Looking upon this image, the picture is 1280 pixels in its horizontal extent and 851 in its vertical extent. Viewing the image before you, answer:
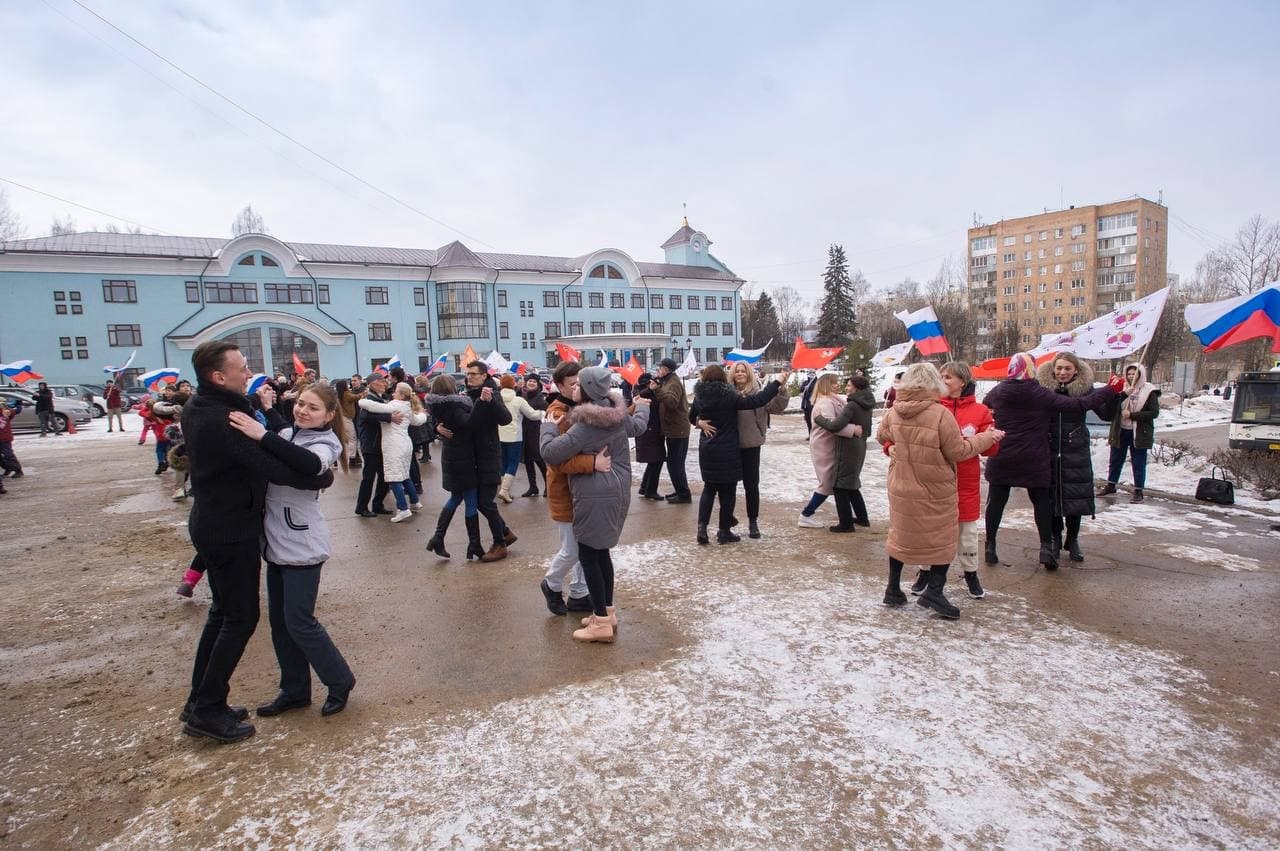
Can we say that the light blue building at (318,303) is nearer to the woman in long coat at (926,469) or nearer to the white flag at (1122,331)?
the white flag at (1122,331)

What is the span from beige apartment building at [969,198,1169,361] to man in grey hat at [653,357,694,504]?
73.6m

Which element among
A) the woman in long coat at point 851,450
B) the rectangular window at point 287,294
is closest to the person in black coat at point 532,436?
the woman in long coat at point 851,450

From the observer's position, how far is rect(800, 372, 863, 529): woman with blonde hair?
23.4 ft

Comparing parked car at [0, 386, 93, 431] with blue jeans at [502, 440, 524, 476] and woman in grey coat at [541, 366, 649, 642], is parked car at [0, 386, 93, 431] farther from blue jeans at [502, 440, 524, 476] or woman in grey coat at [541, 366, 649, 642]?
woman in grey coat at [541, 366, 649, 642]

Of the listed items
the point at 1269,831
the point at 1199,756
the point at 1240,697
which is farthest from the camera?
the point at 1240,697

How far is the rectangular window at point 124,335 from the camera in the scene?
44094 millimetres

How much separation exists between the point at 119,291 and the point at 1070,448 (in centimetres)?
5534

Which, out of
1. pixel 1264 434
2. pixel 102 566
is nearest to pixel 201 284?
pixel 102 566

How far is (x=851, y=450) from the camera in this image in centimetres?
715

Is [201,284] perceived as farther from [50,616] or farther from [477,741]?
[477,741]

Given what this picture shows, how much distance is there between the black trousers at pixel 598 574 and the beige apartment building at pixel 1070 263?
256 feet

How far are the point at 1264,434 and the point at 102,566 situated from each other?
631 inches

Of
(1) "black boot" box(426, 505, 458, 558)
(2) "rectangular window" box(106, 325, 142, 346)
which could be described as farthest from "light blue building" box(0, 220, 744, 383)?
(1) "black boot" box(426, 505, 458, 558)

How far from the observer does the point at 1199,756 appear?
10.3 ft
